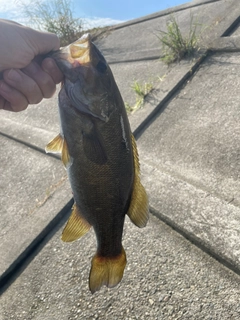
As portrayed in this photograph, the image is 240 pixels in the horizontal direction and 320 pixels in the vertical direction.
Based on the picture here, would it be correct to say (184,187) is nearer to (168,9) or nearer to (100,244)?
Result: (100,244)

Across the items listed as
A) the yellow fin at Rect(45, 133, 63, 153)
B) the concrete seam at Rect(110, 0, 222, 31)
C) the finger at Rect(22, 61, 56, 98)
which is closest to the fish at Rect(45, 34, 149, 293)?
the yellow fin at Rect(45, 133, 63, 153)

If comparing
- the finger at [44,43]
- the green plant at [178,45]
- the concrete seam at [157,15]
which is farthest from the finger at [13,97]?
the concrete seam at [157,15]

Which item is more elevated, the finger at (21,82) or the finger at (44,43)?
the finger at (44,43)

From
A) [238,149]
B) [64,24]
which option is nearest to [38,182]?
[238,149]

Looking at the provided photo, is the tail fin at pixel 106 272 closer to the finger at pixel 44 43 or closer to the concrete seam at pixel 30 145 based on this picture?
the finger at pixel 44 43

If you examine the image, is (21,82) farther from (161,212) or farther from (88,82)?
(161,212)

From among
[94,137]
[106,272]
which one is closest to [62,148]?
[94,137]
